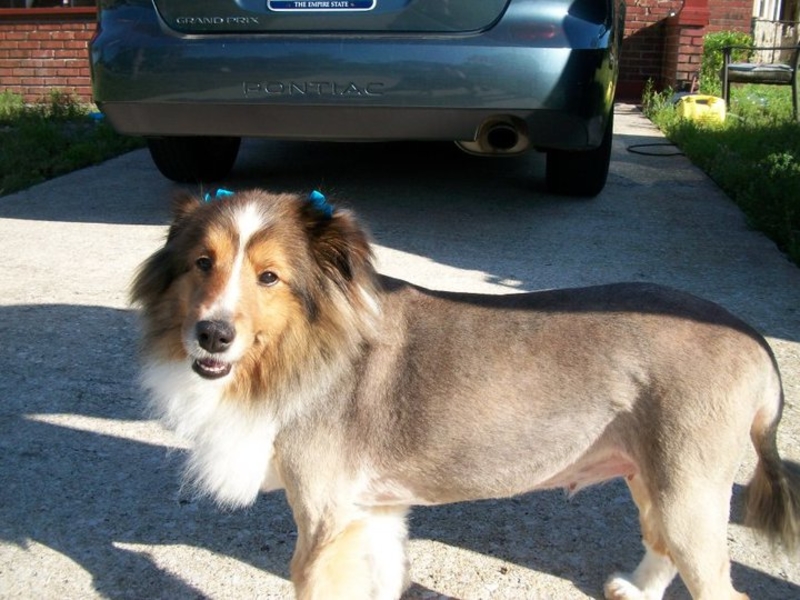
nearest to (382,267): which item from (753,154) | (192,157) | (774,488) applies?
(192,157)

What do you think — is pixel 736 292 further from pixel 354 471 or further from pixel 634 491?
pixel 354 471

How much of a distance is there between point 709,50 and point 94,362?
474 inches

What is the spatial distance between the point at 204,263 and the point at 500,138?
3347mm

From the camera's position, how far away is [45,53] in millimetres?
11719

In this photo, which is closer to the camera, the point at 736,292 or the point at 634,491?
the point at 634,491

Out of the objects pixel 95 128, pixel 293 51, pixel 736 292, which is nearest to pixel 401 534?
pixel 736 292

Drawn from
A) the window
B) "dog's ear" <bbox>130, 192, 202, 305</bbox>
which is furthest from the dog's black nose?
the window

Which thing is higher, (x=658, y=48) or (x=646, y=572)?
(x=646, y=572)

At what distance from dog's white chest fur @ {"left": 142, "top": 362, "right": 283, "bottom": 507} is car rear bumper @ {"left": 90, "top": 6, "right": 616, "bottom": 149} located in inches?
112

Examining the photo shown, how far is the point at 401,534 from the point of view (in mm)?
2814

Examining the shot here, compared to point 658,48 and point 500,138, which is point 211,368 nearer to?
point 500,138

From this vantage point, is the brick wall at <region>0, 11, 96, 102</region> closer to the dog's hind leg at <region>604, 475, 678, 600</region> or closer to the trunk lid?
the trunk lid

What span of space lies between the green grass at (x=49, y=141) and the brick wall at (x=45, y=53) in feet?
3.16

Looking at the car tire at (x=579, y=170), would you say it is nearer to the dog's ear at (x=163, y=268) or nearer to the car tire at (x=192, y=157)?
the car tire at (x=192, y=157)
